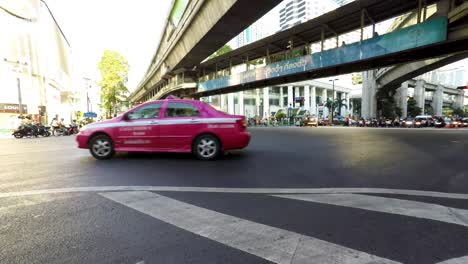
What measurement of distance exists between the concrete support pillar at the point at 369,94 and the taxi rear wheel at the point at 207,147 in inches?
1481

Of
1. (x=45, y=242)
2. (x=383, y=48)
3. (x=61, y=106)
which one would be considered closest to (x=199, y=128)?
(x=45, y=242)

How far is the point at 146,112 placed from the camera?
23.9ft

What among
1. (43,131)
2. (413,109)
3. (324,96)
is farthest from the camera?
(324,96)

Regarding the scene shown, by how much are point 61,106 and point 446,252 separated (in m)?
60.6

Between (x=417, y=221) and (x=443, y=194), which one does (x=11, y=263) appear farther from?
(x=443, y=194)

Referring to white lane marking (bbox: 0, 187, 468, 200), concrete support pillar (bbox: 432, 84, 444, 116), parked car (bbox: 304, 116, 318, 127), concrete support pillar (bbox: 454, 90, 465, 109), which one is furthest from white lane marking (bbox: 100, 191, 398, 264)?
concrete support pillar (bbox: 454, 90, 465, 109)

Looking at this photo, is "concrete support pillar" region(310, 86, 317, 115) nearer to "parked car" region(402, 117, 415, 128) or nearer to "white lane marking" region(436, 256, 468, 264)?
"parked car" region(402, 117, 415, 128)

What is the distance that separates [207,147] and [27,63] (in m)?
38.8

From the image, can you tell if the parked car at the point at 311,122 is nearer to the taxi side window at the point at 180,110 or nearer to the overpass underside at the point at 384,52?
the overpass underside at the point at 384,52

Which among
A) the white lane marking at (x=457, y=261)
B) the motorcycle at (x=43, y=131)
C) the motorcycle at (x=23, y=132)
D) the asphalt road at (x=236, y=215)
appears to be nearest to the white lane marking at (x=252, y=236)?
the asphalt road at (x=236, y=215)

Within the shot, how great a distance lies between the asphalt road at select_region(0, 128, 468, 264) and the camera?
237 cm

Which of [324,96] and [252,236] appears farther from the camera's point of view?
[324,96]

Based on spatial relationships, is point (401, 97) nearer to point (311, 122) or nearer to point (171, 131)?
point (311, 122)

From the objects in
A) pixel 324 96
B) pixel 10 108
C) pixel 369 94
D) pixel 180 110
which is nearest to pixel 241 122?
pixel 180 110
